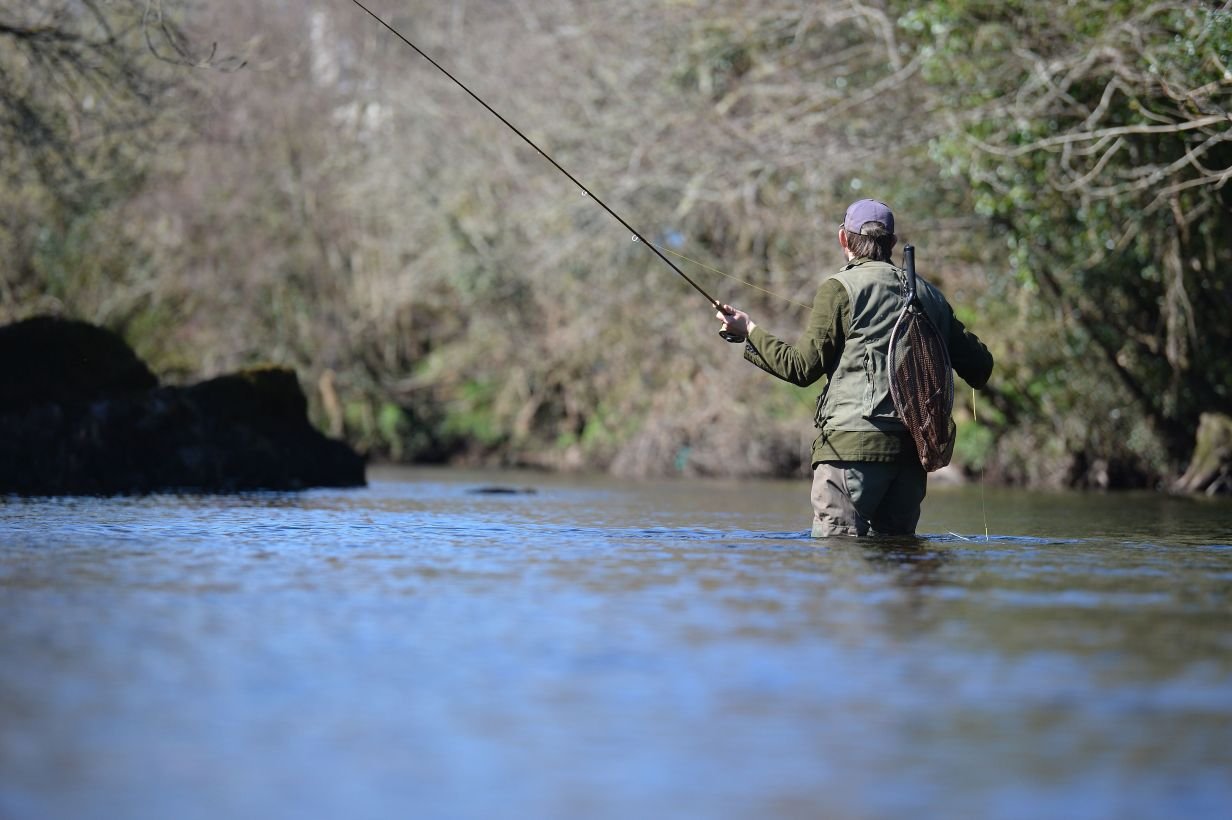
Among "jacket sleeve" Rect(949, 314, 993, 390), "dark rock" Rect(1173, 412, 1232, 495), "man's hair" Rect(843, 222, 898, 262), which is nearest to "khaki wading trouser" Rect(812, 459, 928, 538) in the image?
"jacket sleeve" Rect(949, 314, 993, 390)

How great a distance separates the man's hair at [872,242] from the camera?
29.4 ft

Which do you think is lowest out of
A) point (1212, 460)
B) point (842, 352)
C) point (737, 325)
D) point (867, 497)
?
point (867, 497)

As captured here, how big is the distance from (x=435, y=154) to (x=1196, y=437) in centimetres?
1529

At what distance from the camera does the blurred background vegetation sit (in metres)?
16.7

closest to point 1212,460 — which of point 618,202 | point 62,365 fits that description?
point 618,202

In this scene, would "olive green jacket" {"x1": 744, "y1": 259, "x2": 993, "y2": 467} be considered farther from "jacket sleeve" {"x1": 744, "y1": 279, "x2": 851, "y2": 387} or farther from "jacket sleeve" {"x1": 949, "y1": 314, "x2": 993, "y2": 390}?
"jacket sleeve" {"x1": 949, "y1": 314, "x2": 993, "y2": 390}

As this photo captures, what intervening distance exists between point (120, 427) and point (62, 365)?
80cm

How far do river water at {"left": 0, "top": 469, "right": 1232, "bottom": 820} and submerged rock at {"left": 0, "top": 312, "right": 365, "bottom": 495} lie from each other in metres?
6.02

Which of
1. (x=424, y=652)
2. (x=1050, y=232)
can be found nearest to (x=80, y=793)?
(x=424, y=652)

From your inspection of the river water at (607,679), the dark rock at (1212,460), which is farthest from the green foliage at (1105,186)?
the river water at (607,679)

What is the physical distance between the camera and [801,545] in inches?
352

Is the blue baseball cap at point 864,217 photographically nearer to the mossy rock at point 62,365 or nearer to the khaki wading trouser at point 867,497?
the khaki wading trouser at point 867,497

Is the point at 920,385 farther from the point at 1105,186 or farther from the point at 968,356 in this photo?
the point at 1105,186

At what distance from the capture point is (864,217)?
8.96 m
